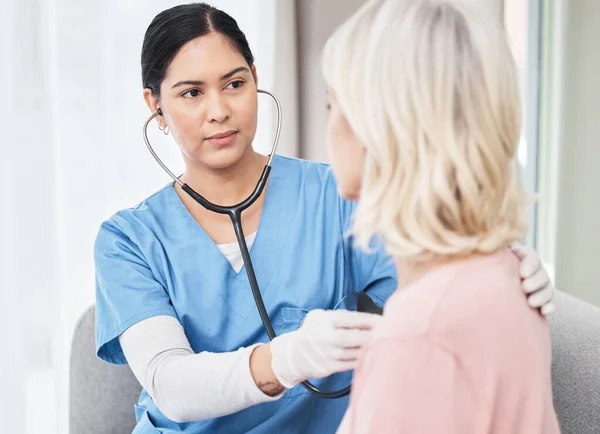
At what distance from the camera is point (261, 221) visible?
1.23m

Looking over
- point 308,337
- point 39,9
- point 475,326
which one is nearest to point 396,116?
point 475,326

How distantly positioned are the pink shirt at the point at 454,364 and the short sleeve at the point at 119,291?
51 centimetres

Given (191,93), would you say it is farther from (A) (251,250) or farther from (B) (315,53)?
(B) (315,53)

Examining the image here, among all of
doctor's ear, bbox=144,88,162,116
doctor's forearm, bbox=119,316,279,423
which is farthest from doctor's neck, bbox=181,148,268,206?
doctor's forearm, bbox=119,316,279,423

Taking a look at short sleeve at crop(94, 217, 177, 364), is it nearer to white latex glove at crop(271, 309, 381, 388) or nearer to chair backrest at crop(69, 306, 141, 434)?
chair backrest at crop(69, 306, 141, 434)

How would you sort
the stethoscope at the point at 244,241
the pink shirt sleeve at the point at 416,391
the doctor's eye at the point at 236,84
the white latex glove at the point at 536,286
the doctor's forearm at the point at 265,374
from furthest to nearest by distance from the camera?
the doctor's eye at the point at 236,84 < the stethoscope at the point at 244,241 < the doctor's forearm at the point at 265,374 < the white latex glove at the point at 536,286 < the pink shirt sleeve at the point at 416,391

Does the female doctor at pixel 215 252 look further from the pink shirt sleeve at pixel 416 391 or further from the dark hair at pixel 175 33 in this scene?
the pink shirt sleeve at pixel 416 391

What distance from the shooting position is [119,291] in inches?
44.7

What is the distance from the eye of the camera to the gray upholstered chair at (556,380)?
3.68ft

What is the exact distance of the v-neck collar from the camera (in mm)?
1187

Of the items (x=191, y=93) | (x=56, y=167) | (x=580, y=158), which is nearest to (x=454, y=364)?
(x=191, y=93)

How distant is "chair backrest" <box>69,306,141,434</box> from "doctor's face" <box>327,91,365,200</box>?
803 mm

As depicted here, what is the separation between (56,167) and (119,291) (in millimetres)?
535

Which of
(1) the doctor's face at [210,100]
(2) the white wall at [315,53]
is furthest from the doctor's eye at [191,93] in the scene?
(2) the white wall at [315,53]
